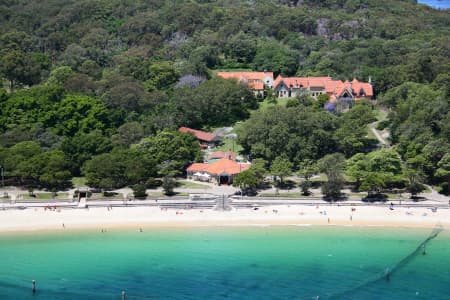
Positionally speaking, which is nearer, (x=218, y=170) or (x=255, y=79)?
(x=218, y=170)

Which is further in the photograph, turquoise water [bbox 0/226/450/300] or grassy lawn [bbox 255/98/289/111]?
grassy lawn [bbox 255/98/289/111]

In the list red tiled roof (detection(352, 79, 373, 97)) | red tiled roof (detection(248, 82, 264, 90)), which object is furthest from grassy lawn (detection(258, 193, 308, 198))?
red tiled roof (detection(248, 82, 264, 90))

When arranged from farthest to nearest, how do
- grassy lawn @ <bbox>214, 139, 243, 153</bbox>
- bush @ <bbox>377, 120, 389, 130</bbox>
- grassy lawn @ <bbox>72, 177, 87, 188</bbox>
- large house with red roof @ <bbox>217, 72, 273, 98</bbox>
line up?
large house with red roof @ <bbox>217, 72, 273, 98</bbox>
bush @ <bbox>377, 120, 389, 130</bbox>
grassy lawn @ <bbox>214, 139, 243, 153</bbox>
grassy lawn @ <bbox>72, 177, 87, 188</bbox>

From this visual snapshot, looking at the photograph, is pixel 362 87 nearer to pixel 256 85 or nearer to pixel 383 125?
pixel 383 125

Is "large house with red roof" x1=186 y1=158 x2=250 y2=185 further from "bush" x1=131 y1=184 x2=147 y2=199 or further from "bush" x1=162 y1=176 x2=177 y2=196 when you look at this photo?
"bush" x1=131 y1=184 x2=147 y2=199

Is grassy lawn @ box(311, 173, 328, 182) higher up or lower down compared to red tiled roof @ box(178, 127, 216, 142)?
lower down

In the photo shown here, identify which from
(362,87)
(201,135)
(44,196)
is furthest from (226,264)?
(362,87)

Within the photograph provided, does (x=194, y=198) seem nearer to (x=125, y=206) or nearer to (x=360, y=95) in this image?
(x=125, y=206)

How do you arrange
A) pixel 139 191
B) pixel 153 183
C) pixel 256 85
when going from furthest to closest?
pixel 256 85 < pixel 153 183 < pixel 139 191
